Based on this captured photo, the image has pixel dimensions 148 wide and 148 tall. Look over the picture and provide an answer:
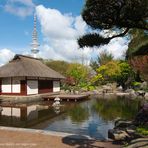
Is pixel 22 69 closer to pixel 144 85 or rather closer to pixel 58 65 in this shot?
pixel 144 85

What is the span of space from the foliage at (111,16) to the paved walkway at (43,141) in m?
3.32

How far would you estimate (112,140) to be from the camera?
848 cm

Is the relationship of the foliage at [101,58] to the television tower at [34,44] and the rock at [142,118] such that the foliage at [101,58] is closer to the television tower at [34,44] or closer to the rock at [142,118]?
the television tower at [34,44]

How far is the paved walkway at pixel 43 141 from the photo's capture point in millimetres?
7623

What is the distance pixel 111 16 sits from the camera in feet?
19.5

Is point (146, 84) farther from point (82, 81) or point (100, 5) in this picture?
point (100, 5)

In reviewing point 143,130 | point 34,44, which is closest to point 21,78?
point 143,130

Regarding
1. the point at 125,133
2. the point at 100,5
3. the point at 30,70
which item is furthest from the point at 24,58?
the point at 100,5

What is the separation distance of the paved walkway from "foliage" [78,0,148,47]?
3.32 metres

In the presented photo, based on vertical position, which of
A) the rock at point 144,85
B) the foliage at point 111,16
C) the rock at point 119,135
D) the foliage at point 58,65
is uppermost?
the foliage at point 58,65

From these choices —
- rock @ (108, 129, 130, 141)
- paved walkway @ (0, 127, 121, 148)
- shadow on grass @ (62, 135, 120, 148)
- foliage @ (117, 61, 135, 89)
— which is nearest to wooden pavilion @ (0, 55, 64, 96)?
foliage @ (117, 61, 135, 89)

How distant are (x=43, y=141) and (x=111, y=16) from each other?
185 inches

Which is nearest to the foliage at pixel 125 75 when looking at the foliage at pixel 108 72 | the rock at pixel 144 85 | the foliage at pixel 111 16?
the foliage at pixel 108 72

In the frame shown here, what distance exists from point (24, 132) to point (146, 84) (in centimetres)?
2761
